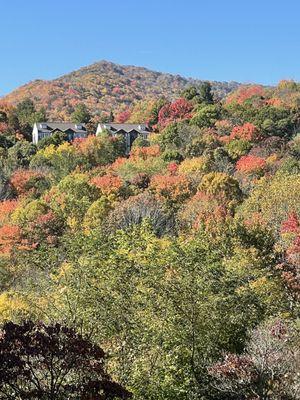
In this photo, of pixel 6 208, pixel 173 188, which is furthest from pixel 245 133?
pixel 6 208

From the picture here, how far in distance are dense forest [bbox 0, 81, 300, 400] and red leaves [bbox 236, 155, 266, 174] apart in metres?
0.17

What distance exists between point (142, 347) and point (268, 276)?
9.82 metres

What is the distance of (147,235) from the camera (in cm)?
1658

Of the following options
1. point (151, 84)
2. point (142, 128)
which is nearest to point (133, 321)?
point (142, 128)

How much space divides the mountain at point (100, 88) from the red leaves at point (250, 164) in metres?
55.9

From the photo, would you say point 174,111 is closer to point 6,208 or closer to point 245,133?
point 245,133

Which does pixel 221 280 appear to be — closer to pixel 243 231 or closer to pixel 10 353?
pixel 10 353

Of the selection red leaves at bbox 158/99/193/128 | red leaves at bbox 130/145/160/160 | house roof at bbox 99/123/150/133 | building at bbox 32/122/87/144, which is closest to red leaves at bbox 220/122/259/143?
red leaves at bbox 130/145/160/160

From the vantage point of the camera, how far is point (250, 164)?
47938mm

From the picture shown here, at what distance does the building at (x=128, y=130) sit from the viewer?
236ft

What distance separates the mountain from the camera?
116 meters

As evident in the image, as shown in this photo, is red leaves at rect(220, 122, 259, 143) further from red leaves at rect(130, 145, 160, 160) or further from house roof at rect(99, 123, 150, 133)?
house roof at rect(99, 123, 150, 133)

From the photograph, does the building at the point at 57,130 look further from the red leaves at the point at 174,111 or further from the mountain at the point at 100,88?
the mountain at the point at 100,88

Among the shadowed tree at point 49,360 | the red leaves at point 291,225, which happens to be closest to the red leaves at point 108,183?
the red leaves at point 291,225
